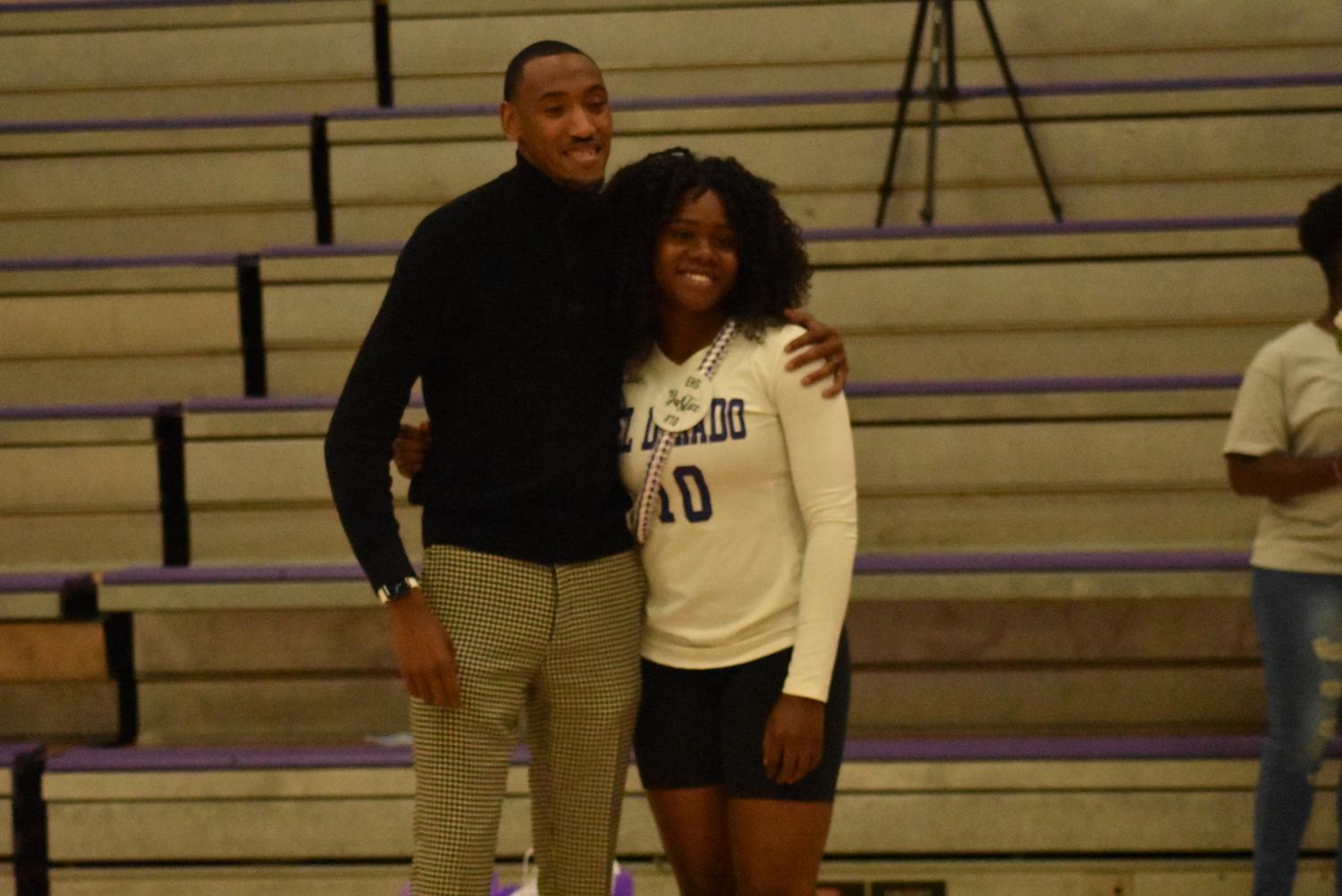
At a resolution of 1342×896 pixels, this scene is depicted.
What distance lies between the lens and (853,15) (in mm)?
3777

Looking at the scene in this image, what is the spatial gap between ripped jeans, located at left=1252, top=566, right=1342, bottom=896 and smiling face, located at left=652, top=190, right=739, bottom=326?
3.48 feet

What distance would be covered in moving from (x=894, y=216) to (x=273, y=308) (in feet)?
4.57

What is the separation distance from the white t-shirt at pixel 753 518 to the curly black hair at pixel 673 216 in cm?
5

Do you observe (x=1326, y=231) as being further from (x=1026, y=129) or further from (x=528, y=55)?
(x=528, y=55)

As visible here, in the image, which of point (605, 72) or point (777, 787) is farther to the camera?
point (605, 72)

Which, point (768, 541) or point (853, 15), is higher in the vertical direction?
point (853, 15)

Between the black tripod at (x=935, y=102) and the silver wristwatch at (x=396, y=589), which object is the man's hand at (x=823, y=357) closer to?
the silver wristwatch at (x=396, y=589)

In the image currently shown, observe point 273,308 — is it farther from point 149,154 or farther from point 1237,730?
point 1237,730

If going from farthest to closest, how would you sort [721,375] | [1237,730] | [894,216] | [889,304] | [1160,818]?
[894,216], [889,304], [1237,730], [1160,818], [721,375]

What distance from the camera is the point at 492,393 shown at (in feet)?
5.02

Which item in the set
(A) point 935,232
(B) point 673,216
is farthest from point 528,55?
(A) point 935,232

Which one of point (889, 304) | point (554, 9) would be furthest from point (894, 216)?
point (554, 9)

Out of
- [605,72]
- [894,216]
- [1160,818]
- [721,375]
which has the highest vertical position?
[605,72]

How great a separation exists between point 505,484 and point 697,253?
1.06 ft
